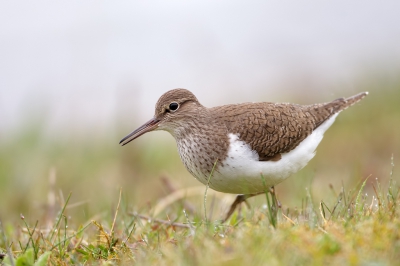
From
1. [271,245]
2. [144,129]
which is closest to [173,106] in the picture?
[144,129]

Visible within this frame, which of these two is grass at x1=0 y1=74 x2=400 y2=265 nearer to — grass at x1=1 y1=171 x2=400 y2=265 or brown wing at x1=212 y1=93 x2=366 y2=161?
grass at x1=1 y1=171 x2=400 y2=265

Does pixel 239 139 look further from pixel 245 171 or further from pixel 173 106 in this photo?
pixel 173 106

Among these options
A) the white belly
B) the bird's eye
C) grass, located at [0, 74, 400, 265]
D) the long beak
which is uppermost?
the bird's eye

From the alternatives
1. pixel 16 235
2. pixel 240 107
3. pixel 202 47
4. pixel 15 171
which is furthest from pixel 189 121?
pixel 202 47

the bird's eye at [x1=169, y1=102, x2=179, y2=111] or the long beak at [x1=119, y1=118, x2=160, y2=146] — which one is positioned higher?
the bird's eye at [x1=169, y1=102, x2=179, y2=111]

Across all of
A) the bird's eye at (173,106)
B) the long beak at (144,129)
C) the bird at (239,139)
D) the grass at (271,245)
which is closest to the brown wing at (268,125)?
the bird at (239,139)

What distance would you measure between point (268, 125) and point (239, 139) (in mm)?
368

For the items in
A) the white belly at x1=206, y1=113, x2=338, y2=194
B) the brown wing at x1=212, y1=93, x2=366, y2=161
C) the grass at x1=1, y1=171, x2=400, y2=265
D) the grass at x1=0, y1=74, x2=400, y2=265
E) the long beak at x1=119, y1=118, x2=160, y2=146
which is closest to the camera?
the grass at x1=1, y1=171, x2=400, y2=265

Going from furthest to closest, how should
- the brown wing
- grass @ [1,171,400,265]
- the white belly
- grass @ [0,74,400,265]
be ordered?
the brown wing → the white belly → grass @ [0,74,400,265] → grass @ [1,171,400,265]

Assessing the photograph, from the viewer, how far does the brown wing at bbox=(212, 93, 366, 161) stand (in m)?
4.94

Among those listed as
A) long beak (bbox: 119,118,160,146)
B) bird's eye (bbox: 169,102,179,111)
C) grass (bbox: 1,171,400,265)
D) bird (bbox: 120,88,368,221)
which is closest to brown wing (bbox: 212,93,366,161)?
bird (bbox: 120,88,368,221)

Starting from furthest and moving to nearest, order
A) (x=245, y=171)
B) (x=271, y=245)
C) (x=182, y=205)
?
(x=182, y=205), (x=245, y=171), (x=271, y=245)

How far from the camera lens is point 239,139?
193 inches

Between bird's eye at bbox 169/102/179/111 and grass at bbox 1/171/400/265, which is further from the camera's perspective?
bird's eye at bbox 169/102/179/111
